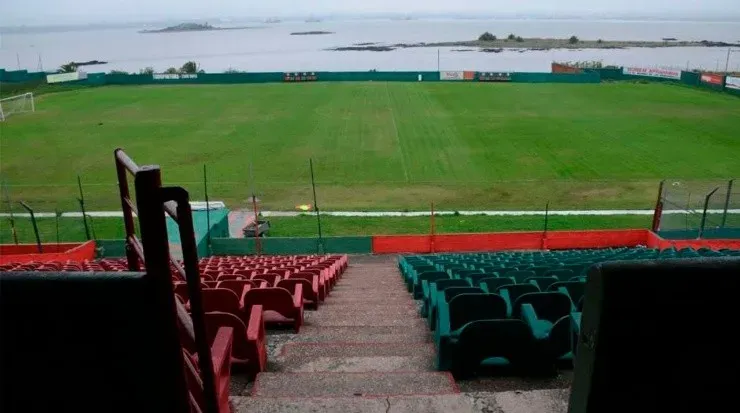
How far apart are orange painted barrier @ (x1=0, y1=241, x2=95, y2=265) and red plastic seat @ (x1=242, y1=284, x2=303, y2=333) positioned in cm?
1139

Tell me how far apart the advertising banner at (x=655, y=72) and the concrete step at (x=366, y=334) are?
63161 millimetres

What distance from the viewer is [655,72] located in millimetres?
63000

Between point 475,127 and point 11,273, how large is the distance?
37.5 metres

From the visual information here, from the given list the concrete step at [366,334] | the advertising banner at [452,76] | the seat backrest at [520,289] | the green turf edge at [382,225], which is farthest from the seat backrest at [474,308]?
the advertising banner at [452,76]

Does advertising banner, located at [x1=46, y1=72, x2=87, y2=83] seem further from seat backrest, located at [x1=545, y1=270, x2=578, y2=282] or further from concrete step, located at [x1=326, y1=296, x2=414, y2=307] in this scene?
seat backrest, located at [x1=545, y1=270, x2=578, y2=282]

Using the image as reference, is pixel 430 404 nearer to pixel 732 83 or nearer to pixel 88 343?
pixel 88 343

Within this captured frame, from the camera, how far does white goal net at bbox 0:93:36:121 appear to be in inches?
1831

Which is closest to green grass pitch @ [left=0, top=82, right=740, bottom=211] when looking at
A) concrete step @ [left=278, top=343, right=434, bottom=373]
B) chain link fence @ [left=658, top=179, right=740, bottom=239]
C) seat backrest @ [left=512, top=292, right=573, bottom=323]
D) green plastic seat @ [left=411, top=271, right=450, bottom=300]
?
chain link fence @ [left=658, top=179, right=740, bottom=239]

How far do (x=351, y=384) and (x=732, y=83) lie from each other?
58486 mm

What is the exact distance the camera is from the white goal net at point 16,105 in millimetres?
46506

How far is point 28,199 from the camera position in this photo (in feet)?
78.4

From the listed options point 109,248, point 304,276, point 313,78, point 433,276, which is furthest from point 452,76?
point 304,276

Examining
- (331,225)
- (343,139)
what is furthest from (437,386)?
(343,139)

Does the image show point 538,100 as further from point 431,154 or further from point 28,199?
point 28,199
